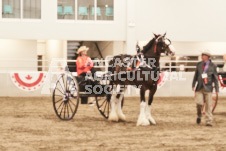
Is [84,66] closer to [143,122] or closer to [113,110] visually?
[113,110]

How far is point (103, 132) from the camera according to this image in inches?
461

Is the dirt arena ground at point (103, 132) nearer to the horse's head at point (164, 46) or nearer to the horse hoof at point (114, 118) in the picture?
the horse hoof at point (114, 118)

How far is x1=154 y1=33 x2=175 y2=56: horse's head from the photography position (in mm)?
12664

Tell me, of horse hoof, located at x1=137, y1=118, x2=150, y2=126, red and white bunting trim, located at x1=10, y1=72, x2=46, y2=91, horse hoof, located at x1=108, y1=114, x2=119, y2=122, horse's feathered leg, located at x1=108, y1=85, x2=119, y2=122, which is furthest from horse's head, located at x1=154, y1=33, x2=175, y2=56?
red and white bunting trim, located at x1=10, y1=72, x2=46, y2=91

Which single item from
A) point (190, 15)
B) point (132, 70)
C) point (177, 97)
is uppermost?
point (190, 15)

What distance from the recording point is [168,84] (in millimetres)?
23516

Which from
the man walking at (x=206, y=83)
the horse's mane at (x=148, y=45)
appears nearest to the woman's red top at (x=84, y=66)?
the horse's mane at (x=148, y=45)

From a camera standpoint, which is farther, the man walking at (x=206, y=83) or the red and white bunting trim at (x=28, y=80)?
the red and white bunting trim at (x=28, y=80)

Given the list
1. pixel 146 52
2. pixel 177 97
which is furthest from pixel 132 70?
pixel 177 97

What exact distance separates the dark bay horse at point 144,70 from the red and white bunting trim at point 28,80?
9011 mm

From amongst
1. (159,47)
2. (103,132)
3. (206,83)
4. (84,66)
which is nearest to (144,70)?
(159,47)

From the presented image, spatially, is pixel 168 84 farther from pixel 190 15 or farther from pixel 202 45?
pixel 202 45

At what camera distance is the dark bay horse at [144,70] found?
500 inches

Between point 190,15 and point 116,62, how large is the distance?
40.7ft
